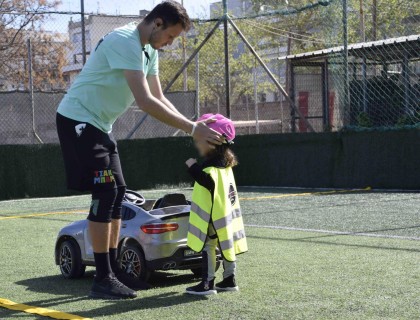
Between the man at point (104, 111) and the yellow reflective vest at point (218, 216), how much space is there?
516 millimetres

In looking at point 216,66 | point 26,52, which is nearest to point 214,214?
point 26,52

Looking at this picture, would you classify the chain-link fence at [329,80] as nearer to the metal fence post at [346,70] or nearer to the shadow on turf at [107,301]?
the metal fence post at [346,70]

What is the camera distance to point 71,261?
6.64 meters

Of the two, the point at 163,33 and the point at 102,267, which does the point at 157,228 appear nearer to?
the point at 102,267

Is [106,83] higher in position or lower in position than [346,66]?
lower

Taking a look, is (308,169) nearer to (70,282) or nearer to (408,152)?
(408,152)

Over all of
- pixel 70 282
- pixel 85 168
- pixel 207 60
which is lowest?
pixel 70 282

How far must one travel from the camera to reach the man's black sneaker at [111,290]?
5.50 m

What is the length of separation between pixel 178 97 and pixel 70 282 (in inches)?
515

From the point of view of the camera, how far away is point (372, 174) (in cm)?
1503

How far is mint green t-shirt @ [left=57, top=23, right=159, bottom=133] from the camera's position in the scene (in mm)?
5430

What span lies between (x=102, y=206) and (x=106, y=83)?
795mm

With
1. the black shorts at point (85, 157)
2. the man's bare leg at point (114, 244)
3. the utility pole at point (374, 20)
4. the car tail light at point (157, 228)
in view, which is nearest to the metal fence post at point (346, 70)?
the utility pole at point (374, 20)

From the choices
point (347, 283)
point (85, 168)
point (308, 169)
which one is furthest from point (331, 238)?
point (308, 169)
